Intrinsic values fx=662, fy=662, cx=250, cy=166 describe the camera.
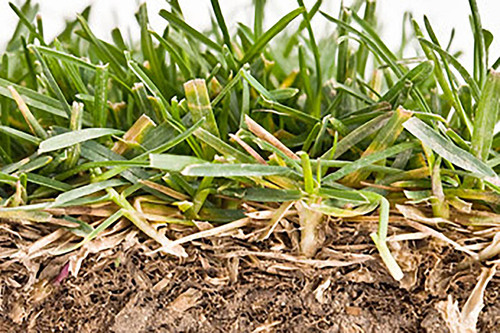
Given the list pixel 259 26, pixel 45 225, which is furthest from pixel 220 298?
pixel 259 26

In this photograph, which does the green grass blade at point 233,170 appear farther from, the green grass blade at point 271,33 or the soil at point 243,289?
the green grass blade at point 271,33

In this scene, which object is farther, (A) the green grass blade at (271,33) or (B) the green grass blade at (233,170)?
(A) the green grass blade at (271,33)

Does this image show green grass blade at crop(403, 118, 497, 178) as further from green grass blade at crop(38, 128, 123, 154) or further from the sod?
green grass blade at crop(38, 128, 123, 154)

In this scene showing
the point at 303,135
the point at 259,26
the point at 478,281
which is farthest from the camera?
the point at 259,26

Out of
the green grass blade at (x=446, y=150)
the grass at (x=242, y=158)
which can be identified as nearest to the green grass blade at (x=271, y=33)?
the grass at (x=242, y=158)

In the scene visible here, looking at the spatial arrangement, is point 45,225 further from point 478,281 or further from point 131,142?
point 478,281

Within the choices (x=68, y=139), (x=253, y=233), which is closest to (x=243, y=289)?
(x=253, y=233)

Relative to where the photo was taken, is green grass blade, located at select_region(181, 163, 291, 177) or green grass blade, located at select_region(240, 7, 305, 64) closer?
green grass blade, located at select_region(181, 163, 291, 177)

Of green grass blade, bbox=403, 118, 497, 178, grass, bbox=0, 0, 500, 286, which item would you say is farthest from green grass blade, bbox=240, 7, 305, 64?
green grass blade, bbox=403, 118, 497, 178
